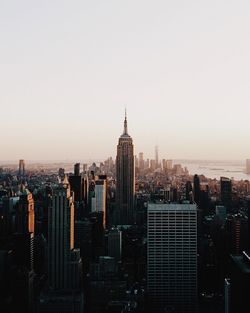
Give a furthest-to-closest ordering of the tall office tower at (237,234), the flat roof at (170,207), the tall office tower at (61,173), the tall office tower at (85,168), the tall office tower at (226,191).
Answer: the tall office tower at (85,168) → the tall office tower at (226,191) → the tall office tower at (61,173) → the tall office tower at (237,234) → the flat roof at (170,207)

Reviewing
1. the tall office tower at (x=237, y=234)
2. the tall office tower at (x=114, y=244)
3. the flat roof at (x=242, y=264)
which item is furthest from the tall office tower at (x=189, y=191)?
the flat roof at (x=242, y=264)

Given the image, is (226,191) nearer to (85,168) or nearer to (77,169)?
(85,168)

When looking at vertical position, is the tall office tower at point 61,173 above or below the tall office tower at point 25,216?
above

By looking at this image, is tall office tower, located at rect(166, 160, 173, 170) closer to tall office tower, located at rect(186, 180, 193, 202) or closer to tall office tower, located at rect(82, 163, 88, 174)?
tall office tower, located at rect(186, 180, 193, 202)

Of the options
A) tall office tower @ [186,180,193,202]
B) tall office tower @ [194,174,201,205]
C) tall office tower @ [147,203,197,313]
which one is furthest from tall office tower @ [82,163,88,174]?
tall office tower @ [147,203,197,313]

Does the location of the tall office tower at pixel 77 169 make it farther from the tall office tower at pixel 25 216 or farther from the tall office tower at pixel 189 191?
the tall office tower at pixel 189 191

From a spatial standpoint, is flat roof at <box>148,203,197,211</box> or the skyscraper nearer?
flat roof at <box>148,203,197,211</box>

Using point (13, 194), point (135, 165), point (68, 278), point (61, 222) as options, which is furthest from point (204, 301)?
point (135, 165)
